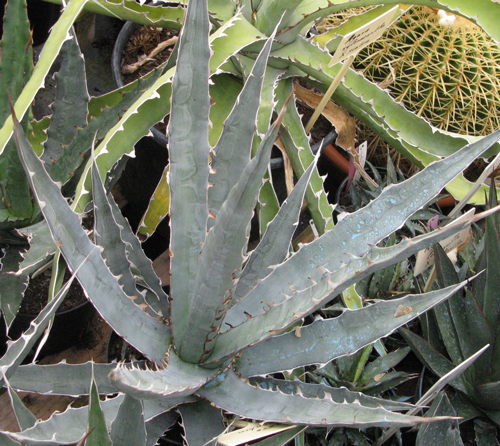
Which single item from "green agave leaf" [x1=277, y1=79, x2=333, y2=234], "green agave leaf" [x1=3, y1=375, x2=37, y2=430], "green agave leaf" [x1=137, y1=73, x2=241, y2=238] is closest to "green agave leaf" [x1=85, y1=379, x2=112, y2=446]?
"green agave leaf" [x1=3, y1=375, x2=37, y2=430]

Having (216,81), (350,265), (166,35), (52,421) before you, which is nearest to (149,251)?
(216,81)

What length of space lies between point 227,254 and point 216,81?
70 centimetres

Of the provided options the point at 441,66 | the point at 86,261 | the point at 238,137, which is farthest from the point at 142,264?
the point at 441,66

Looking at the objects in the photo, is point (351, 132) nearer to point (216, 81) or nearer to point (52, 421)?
point (216, 81)

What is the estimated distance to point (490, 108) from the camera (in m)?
1.36

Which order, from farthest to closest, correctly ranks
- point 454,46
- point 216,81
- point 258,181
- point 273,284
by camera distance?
point 454,46
point 216,81
point 273,284
point 258,181

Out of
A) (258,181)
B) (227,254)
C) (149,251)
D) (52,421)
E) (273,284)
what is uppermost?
(258,181)

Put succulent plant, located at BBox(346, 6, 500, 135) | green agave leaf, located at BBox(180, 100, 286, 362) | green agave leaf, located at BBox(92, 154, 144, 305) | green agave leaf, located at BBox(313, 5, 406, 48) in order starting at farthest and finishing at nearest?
succulent plant, located at BBox(346, 6, 500, 135), green agave leaf, located at BBox(313, 5, 406, 48), green agave leaf, located at BBox(92, 154, 144, 305), green agave leaf, located at BBox(180, 100, 286, 362)

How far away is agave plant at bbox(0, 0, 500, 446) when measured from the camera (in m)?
0.59

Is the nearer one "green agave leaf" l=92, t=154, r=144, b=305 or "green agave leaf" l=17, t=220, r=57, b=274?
"green agave leaf" l=92, t=154, r=144, b=305

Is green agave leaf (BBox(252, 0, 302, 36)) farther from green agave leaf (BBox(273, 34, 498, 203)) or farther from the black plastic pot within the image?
the black plastic pot

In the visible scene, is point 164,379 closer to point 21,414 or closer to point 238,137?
point 21,414

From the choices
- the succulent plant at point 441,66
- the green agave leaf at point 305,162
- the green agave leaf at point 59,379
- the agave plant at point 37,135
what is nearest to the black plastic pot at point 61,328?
the agave plant at point 37,135

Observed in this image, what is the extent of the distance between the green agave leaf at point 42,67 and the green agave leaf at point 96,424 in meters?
0.42
